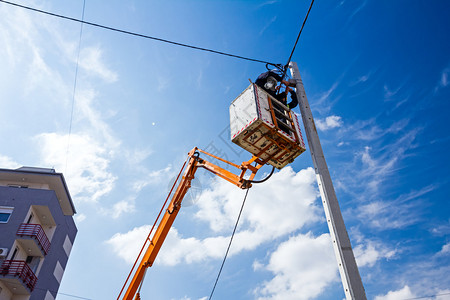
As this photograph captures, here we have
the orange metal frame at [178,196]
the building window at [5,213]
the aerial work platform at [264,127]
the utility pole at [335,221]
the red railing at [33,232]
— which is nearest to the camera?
the utility pole at [335,221]

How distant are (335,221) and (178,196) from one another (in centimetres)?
845

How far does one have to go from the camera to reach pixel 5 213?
69.9ft

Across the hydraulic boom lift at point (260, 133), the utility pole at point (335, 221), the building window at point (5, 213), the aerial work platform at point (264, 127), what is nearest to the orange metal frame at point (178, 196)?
the hydraulic boom lift at point (260, 133)

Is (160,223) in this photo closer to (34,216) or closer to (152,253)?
(152,253)

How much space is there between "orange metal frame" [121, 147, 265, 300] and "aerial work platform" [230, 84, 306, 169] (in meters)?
1.33

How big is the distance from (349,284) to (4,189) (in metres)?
25.5

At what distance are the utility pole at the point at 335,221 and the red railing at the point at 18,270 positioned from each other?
21906 mm

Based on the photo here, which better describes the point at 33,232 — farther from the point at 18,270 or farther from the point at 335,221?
the point at 335,221

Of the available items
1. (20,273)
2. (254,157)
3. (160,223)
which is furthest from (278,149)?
(20,273)

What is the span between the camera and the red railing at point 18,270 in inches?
756

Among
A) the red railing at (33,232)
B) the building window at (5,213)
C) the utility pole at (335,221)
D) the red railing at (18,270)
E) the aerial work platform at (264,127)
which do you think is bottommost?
the utility pole at (335,221)

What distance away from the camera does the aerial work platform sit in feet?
27.3

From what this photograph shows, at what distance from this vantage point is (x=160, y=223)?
41.1 feet

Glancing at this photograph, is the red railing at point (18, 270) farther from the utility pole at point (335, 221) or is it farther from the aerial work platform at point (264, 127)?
the utility pole at point (335, 221)
